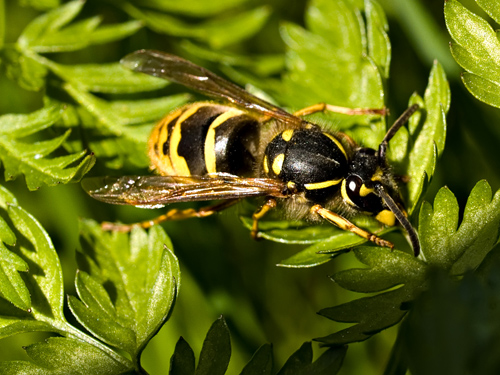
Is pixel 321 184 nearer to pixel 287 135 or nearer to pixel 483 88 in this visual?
pixel 287 135

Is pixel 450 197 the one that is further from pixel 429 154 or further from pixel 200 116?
pixel 200 116

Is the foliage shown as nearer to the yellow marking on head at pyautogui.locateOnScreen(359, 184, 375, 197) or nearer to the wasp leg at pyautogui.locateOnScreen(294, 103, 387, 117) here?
the wasp leg at pyautogui.locateOnScreen(294, 103, 387, 117)

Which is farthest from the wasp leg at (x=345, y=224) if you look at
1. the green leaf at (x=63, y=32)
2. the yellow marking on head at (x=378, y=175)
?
the green leaf at (x=63, y=32)

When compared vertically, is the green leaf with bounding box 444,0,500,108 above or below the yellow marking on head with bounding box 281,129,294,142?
above

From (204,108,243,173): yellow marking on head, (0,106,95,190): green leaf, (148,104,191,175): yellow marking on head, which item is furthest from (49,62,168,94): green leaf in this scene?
(204,108,243,173): yellow marking on head

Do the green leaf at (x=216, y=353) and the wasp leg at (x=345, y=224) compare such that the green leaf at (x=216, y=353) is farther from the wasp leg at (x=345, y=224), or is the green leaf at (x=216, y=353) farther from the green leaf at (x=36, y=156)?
the green leaf at (x=36, y=156)

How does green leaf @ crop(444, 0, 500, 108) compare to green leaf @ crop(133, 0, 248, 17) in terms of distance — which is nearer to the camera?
green leaf @ crop(444, 0, 500, 108)

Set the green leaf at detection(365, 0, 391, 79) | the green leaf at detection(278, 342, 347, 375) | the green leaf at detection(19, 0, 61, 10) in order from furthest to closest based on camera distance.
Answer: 1. the green leaf at detection(19, 0, 61, 10)
2. the green leaf at detection(365, 0, 391, 79)
3. the green leaf at detection(278, 342, 347, 375)

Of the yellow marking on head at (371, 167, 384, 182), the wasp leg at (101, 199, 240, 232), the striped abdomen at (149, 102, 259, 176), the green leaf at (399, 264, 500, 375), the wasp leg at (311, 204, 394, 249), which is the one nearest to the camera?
Result: the green leaf at (399, 264, 500, 375)
